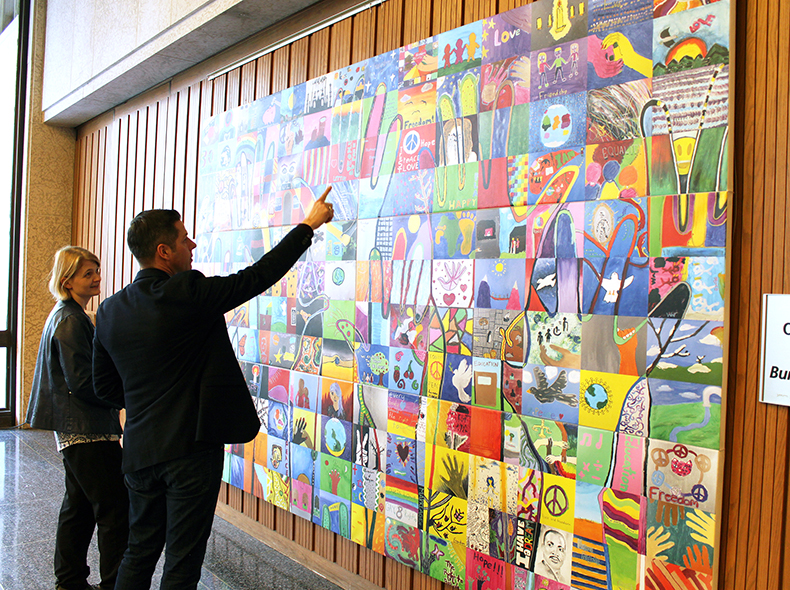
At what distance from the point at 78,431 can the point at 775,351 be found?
279 centimetres

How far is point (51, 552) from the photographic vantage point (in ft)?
10.6

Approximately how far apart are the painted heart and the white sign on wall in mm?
1418

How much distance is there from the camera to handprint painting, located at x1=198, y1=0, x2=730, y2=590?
1796mm

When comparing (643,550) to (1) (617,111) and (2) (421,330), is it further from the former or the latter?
(1) (617,111)

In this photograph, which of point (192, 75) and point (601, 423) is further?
point (192, 75)

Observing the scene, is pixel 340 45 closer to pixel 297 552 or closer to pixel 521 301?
pixel 521 301

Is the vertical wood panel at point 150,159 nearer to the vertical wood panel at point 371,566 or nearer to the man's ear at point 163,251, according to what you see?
the man's ear at point 163,251

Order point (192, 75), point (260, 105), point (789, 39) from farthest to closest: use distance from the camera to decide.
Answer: point (192, 75), point (260, 105), point (789, 39)

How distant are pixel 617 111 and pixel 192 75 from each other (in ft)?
11.5

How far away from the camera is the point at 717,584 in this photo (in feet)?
5.69

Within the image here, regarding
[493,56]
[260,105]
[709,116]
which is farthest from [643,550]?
[260,105]

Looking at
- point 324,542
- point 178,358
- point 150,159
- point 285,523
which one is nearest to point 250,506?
point 285,523

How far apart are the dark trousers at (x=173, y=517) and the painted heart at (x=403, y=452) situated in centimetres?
81

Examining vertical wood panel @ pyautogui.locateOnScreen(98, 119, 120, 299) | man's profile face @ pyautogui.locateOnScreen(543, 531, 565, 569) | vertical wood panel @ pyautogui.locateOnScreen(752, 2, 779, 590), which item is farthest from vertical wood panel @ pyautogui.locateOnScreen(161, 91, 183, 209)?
vertical wood panel @ pyautogui.locateOnScreen(752, 2, 779, 590)
